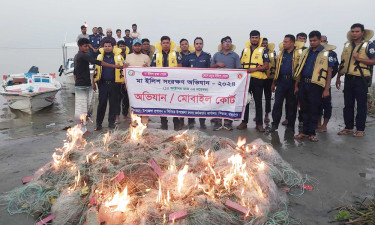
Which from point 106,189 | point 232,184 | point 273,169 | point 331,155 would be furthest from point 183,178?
point 331,155

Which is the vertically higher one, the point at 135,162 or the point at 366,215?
the point at 135,162

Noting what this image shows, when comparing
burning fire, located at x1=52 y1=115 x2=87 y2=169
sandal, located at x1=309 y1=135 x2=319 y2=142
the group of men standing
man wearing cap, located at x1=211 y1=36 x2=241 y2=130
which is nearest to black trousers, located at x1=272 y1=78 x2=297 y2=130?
the group of men standing

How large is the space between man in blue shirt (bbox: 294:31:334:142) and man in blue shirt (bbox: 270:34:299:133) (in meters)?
0.27

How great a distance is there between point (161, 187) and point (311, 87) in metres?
4.86

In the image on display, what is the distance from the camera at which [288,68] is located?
23.3 feet

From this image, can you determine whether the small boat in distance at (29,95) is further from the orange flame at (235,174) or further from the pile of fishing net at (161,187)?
the orange flame at (235,174)

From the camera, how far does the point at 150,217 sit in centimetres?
323

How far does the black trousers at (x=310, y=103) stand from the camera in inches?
263

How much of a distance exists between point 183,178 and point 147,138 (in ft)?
6.14

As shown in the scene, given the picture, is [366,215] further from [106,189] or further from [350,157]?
[106,189]

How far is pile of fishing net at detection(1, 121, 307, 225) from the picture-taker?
3.28 meters

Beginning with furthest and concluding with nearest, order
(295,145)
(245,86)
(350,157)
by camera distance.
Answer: (245,86)
(295,145)
(350,157)

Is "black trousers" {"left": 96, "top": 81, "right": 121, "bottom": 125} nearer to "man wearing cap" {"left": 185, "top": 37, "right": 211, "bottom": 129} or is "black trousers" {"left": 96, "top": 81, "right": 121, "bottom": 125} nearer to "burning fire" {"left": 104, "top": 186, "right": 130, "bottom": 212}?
"man wearing cap" {"left": 185, "top": 37, "right": 211, "bottom": 129}

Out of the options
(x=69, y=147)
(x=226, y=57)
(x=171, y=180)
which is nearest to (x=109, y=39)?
(x=226, y=57)
